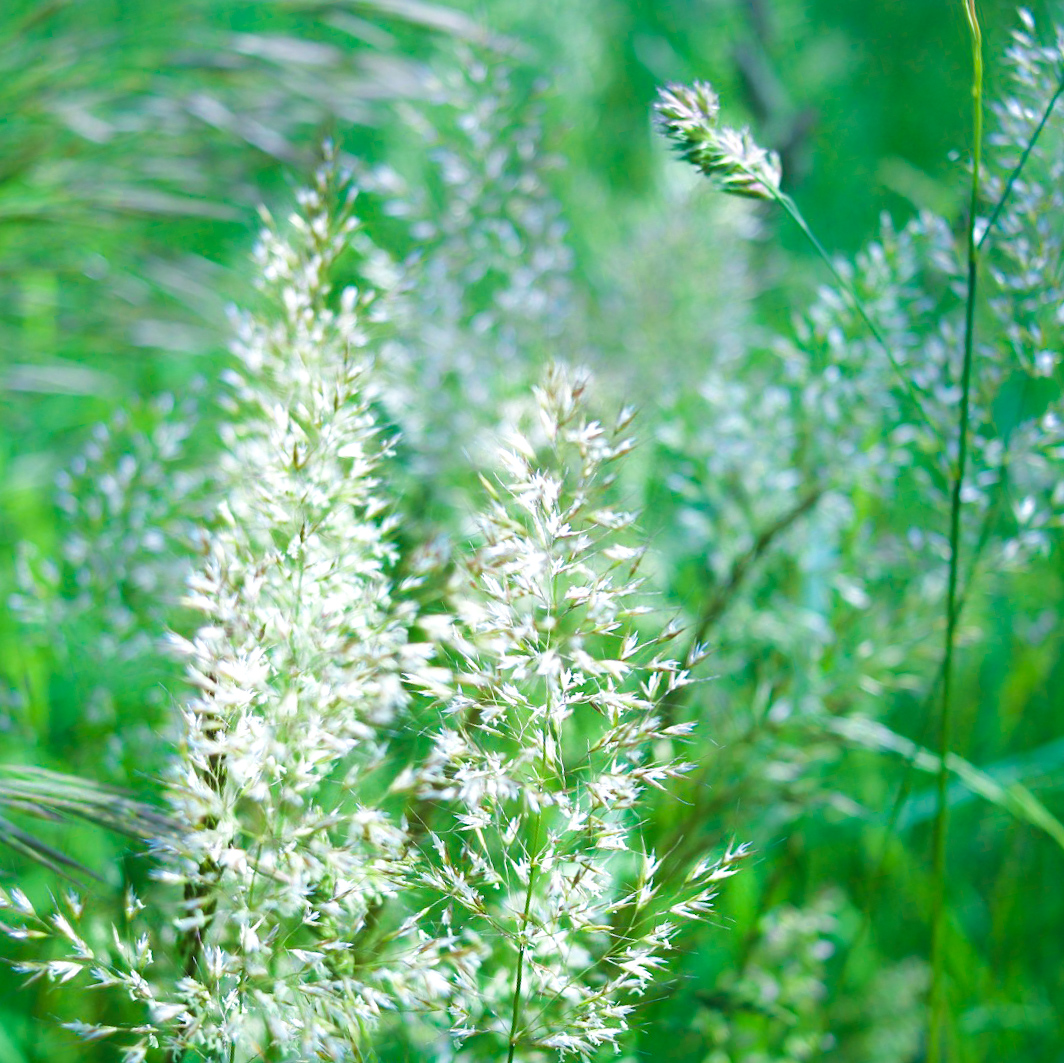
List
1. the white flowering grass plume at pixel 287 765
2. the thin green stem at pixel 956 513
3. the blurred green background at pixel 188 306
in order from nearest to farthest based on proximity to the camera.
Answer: the white flowering grass plume at pixel 287 765 → the thin green stem at pixel 956 513 → the blurred green background at pixel 188 306

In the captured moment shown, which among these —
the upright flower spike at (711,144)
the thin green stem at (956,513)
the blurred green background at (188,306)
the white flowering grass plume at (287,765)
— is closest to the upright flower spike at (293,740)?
the white flowering grass plume at (287,765)

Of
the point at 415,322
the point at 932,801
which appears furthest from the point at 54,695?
the point at 932,801

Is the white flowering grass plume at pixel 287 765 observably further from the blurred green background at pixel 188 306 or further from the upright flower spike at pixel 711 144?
the upright flower spike at pixel 711 144

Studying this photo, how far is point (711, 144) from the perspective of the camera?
0.75 metres

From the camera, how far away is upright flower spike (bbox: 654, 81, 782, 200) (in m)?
0.75

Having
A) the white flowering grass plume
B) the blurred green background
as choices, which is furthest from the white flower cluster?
the blurred green background

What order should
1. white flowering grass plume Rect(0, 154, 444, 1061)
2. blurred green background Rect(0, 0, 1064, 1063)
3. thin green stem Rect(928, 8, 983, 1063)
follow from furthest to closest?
blurred green background Rect(0, 0, 1064, 1063)
thin green stem Rect(928, 8, 983, 1063)
white flowering grass plume Rect(0, 154, 444, 1061)

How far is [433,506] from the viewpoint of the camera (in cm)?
139

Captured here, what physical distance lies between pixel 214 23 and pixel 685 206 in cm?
129

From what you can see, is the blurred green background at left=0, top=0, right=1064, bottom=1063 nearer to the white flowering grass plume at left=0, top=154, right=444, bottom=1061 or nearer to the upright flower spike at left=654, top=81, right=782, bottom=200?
the white flowering grass plume at left=0, top=154, right=444, bottom=1061

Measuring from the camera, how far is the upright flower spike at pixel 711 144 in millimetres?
751

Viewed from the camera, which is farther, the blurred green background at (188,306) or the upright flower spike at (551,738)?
the blurred green background at (188,306)

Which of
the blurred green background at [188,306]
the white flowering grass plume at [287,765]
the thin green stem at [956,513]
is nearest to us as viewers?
the white flowering grass plume at [287,765]

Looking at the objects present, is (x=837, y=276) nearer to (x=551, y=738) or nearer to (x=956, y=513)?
(x=956, y=513)
